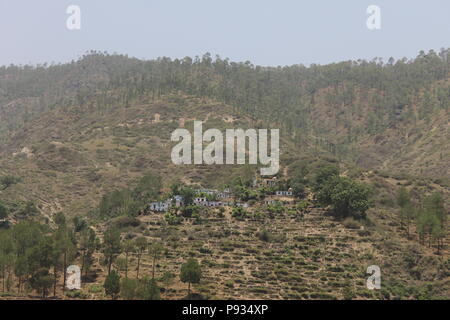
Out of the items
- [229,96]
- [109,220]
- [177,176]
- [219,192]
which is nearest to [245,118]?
[229,96]

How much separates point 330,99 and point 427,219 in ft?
313

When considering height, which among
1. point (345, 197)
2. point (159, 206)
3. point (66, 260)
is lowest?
point (66, 260)

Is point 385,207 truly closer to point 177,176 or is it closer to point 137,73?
point 177,176

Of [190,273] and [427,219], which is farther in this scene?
[427,219]

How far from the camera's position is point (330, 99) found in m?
145

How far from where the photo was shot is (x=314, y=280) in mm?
47219

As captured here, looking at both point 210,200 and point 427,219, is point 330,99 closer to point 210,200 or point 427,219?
point 210,200

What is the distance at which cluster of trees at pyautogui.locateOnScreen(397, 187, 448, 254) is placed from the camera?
5272cm

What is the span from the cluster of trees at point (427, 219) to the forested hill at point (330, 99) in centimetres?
3323

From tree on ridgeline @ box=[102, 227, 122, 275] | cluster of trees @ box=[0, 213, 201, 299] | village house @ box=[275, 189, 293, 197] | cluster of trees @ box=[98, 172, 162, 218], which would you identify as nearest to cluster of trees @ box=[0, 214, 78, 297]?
cluster of trees @ box=[0, 213, 201, 299]

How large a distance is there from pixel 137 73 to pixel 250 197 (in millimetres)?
94521

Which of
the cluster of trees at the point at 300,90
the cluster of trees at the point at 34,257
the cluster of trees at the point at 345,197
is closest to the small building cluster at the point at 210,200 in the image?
the cluster of trees at the point at 345,197

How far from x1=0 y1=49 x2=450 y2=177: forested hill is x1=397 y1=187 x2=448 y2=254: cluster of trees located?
3323cm

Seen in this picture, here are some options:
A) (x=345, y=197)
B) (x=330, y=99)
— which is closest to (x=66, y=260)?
(x=345, y=197)
